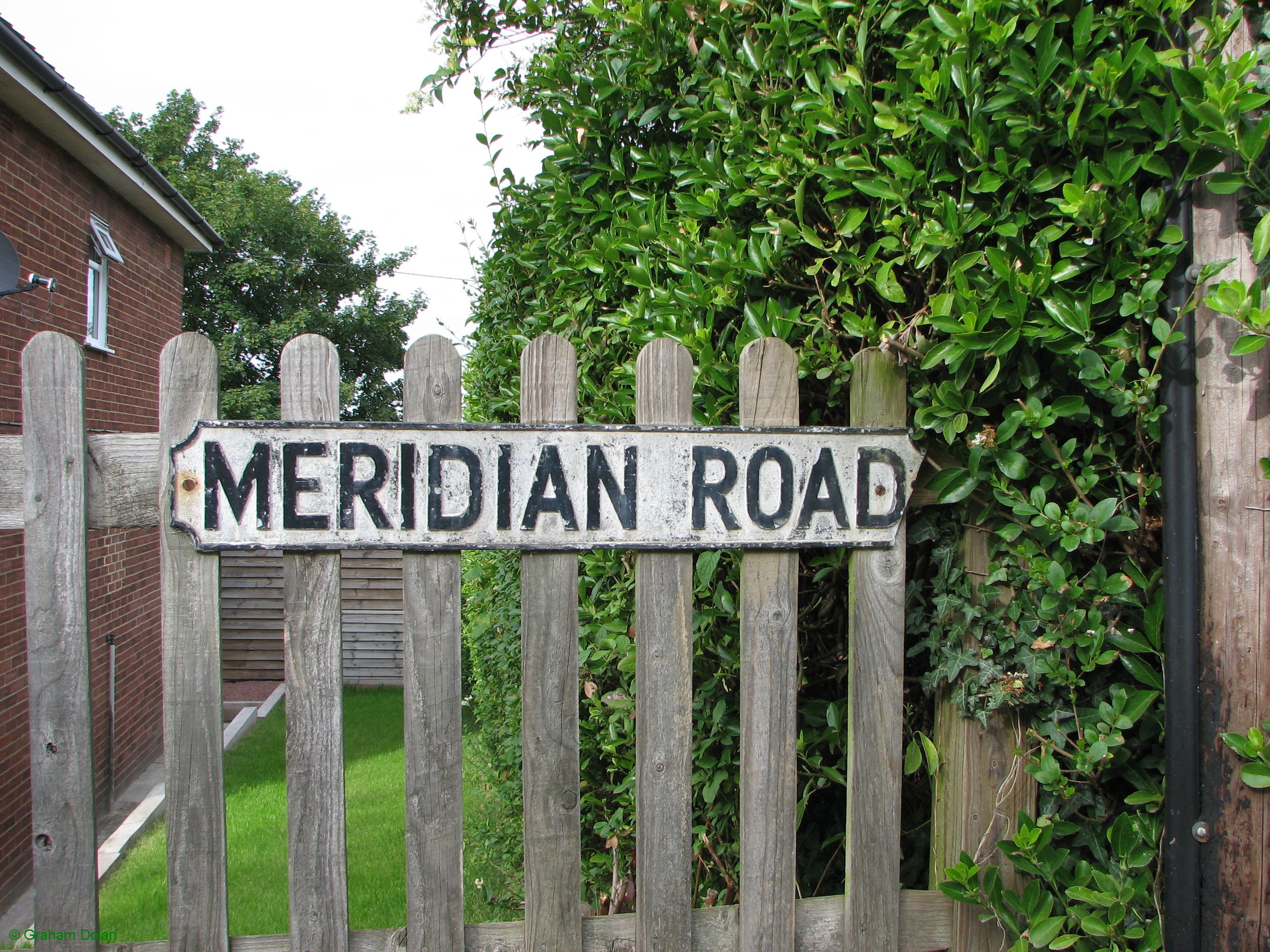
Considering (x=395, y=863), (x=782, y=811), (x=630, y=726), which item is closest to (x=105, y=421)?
(x=395, y=863)

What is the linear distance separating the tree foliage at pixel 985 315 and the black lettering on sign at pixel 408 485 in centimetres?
65

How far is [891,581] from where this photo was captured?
5.79 feet

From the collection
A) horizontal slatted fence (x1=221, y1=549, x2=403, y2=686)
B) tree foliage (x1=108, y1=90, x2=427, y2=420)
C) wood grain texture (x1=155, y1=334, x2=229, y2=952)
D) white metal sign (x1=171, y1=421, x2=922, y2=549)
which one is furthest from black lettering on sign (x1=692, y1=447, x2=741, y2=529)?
tree foliage (x1=108, y1=90, x2=427, y2=420)

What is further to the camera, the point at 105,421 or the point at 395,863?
the point at 105,421

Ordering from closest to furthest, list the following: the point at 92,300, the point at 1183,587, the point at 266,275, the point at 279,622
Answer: the point at 1183,587
the point at 92,300
the point at 279,622
the point at 266,275

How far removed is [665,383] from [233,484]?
33.8 inches

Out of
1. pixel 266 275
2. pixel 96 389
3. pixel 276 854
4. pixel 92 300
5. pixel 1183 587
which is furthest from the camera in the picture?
pixel 266 275

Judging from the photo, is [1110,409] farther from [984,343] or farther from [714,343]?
[714,343]

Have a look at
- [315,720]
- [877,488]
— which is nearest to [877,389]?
[877,488]

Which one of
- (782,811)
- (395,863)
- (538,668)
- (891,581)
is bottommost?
(395,863)

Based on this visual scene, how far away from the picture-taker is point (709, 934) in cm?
176

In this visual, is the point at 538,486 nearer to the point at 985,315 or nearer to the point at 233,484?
the point at 233,484

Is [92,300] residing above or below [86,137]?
below

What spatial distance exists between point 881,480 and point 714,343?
50 cm
